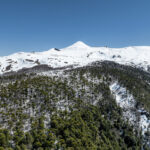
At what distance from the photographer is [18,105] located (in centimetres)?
4094

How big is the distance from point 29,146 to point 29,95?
91.9 ft

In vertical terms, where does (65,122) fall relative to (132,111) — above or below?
above

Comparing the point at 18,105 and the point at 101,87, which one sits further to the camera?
the point at 101,87

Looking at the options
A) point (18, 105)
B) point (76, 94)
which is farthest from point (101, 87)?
point (18, 105)

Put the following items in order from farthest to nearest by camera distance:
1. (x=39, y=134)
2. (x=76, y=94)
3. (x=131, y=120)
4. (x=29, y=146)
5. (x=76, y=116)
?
A: (x=76, y=94) < (x=131, y=120) < (x=76, y=116) < (x=39, y=134) < (x=29, y=146)

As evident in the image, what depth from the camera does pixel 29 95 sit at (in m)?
48.3

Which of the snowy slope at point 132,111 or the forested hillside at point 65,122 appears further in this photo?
the snowy slope at point 132,111

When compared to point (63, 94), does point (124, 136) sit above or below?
below

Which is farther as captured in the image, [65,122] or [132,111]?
[132,111]

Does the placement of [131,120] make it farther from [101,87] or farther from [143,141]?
[101,87]

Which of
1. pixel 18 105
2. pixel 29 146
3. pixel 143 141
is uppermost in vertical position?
pixel 18 105

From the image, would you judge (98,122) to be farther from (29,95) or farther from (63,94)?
(29,95)

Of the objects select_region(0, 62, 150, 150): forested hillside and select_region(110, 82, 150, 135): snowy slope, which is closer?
select_region(0, 62, 150, 150): forested hillside

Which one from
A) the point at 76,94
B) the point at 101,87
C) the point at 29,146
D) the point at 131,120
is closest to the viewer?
the point at 29,146
